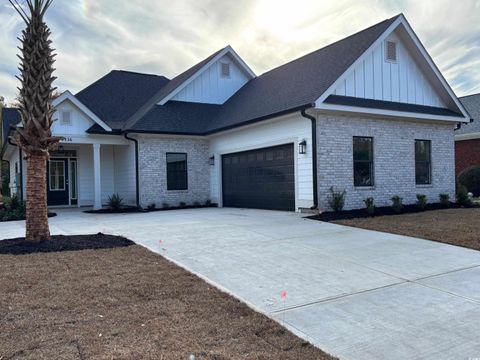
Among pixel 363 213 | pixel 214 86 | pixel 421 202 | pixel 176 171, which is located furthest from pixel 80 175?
pixel 421 202

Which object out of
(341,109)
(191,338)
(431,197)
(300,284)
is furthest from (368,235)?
(431,197)

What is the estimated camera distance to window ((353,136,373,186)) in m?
14.1

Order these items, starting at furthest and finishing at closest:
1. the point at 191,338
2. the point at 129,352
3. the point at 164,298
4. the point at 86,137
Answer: the point at 86,137
the point at 164,298
the point at 191,338
the point at 129,352

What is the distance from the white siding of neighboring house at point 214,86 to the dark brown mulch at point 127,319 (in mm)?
14587

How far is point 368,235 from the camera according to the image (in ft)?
30.4

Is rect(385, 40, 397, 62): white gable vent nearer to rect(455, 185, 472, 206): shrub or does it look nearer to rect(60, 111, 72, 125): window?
rect(455, 185, 472, 206): shrub

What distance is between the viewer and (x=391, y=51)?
14.8 m

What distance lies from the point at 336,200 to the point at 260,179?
3591 millimetres

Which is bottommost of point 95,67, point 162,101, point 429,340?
point 429,340

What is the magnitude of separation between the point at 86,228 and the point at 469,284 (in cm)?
879

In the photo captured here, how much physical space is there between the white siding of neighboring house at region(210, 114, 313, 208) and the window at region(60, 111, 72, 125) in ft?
19.4

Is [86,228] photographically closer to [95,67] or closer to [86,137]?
[86,137]

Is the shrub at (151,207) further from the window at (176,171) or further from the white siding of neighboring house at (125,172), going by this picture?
the window at (176,171)

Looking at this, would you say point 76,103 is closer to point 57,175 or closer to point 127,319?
point 57,175
